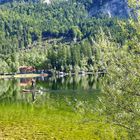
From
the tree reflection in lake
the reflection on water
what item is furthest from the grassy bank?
the tree reflection in lake

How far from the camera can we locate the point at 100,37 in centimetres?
1875

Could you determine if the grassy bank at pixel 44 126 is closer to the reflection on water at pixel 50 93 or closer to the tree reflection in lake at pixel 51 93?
the reflection on water at pixel 50 93

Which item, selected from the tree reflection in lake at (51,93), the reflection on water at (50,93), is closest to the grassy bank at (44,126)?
the reflection on water at (50,93)

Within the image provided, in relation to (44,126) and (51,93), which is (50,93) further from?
(44,126)

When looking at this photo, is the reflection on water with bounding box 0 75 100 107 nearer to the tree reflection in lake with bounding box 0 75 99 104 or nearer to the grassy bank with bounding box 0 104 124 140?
the tree reflection in lake with bounding box 0 75 99 104

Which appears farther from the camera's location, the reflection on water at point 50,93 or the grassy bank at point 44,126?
the reflection on water at point 50,93

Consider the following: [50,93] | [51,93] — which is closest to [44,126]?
[51,93]

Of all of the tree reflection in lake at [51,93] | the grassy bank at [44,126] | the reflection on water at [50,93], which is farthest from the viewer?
the tree reflection in lake at [51,93]

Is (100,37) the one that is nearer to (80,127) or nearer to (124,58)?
(124,58)

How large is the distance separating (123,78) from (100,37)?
101 inches

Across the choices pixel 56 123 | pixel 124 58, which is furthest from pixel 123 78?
pixel 56 123

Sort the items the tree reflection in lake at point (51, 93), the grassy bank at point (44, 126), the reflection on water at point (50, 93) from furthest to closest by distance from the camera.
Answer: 1. the tree reflection in lake at point (51, 93)
2. the reflection on water at point (50, 93)
3. the grassy bank at point (44, 126)

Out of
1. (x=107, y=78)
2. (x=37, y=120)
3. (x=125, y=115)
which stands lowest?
(x=37, y=120)

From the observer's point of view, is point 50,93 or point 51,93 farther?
point 50,93
